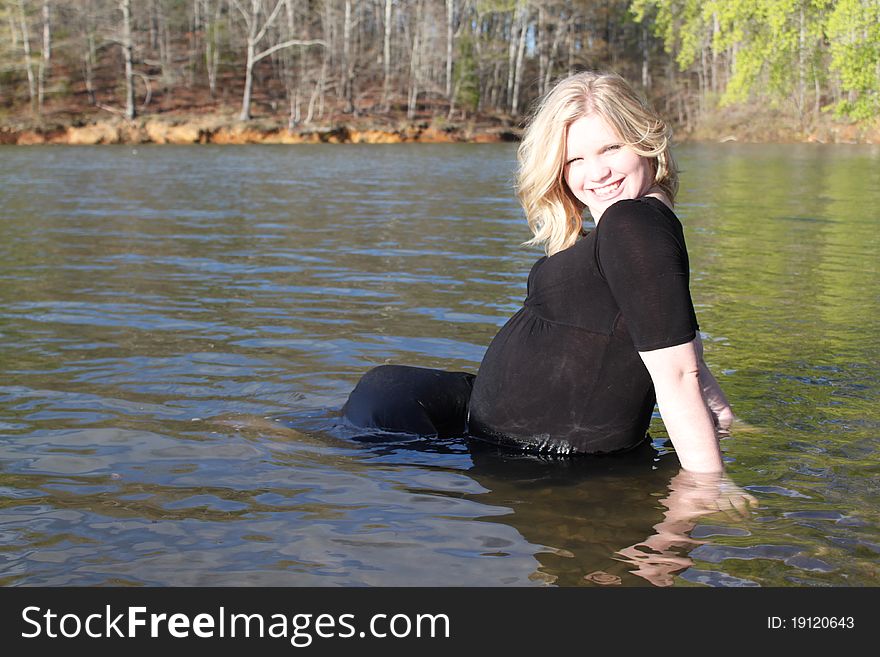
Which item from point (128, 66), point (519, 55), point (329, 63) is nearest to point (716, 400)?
point (128, 66)

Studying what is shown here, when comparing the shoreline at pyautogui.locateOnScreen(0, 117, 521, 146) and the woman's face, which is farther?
the shoreline at pyautogui.locateOnScreen(0, 117, 521, 146)

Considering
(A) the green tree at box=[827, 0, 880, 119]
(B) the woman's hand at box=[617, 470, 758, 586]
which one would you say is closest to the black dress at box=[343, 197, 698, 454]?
(B) the woman's hand at box=[617, 470, 758, 586]

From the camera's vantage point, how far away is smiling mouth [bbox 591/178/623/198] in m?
3.48

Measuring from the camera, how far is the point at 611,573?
10.6 ft

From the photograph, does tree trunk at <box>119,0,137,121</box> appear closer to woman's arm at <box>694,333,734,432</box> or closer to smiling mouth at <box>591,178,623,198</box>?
woman's arm at <box>694,333,734,432</box>

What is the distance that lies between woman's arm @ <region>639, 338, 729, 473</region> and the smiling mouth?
0.59 m

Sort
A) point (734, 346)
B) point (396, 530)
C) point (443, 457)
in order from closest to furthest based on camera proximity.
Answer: point (396, 530) < point (443, 457) < point (734, 346)

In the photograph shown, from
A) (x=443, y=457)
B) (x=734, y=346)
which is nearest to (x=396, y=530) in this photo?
(x=443, y=457)

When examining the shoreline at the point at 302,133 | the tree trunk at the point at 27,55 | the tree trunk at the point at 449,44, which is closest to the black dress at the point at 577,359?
the shoreline at the point at 302,133

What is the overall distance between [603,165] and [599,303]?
48 centimetres

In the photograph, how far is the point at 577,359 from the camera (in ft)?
11.9
